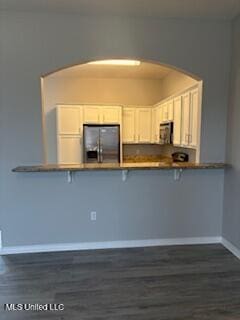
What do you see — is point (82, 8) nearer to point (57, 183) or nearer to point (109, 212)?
point (57, 183)

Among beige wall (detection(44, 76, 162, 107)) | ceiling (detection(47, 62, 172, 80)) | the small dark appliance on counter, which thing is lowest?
the small dark appliance on counter

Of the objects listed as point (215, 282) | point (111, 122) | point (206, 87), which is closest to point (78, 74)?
point (111, 122)

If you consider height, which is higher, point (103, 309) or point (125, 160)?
point (125, 160)

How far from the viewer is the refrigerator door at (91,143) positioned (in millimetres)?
5863

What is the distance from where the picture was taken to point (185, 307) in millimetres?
2320

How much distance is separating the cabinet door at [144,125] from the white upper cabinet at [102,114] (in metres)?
0.52

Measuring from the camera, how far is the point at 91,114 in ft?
20.0

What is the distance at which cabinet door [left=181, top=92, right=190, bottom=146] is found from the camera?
409cm

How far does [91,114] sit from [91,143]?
696mm

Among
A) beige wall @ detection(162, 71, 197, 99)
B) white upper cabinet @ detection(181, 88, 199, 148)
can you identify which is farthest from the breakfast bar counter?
beige wall @ detection(162, 71, 197, 99)

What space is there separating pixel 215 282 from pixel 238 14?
302 centimetres

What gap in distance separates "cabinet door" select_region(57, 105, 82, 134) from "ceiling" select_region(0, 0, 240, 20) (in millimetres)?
2995

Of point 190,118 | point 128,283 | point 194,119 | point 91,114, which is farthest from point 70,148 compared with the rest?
point 128,283

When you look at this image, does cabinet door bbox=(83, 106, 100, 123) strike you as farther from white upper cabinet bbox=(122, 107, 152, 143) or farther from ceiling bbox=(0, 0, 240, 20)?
ceiling bbox=(0, 0, 240, 20)
